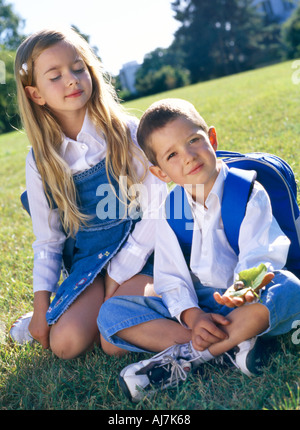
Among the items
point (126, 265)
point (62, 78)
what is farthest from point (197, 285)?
point (62, 78)

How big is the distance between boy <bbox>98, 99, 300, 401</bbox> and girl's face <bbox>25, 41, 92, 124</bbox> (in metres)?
0.50

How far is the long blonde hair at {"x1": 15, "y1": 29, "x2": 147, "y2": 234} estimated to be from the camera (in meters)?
2.71

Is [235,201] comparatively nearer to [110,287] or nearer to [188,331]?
[188,331]

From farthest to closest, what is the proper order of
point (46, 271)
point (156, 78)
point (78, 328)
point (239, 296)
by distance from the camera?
point (156, 78)
point (46, 271)
point (78, 328)
point (239, 296)

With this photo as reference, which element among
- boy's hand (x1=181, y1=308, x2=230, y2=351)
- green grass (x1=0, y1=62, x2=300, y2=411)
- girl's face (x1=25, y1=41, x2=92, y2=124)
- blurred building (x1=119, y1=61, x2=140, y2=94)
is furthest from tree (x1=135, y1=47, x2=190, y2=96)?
boy's hand (x1=181, y1=308, x2=230, y2=351)

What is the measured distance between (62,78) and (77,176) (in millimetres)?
542

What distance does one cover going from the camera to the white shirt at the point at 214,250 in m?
1.99

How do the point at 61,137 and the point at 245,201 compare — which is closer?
the point at 245,201

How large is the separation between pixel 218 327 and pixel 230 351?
0.12 meters

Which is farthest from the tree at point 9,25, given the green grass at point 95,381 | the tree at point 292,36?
the green grass at point 95,381

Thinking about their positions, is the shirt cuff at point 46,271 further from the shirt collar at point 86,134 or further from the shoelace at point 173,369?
the shoelace at point 173,369

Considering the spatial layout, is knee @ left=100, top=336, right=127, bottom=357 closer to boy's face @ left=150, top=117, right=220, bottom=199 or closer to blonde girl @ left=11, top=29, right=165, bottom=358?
blonde girl @ left=11, top=29, right=165, bottom=358

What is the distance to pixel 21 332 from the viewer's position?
2.67 m
